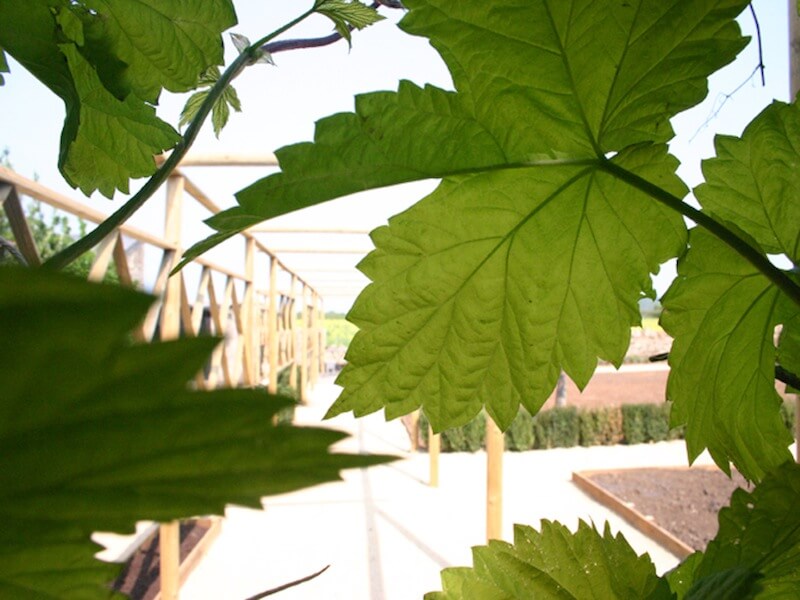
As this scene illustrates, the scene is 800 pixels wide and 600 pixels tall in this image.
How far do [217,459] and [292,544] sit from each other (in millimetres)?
4150

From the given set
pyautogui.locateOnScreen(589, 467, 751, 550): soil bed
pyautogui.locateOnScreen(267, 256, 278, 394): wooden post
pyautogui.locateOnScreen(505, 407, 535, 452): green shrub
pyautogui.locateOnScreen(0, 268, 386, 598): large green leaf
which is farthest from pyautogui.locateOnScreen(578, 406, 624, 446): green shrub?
pyautogui.locateOnScreen(0, 268, 386, 598): large green leaf

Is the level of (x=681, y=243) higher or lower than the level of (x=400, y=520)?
higher

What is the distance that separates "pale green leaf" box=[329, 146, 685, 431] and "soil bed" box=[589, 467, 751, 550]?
4346 mm

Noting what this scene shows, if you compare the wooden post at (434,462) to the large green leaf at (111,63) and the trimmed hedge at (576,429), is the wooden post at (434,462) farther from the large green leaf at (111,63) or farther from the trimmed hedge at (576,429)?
the large green leaf at (111,63)

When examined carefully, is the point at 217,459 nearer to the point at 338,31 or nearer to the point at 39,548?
the point at 39,548

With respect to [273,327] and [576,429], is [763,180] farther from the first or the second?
[576,429]

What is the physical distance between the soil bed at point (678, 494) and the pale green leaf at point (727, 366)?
14.1ft

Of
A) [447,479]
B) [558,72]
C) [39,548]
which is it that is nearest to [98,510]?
[39,548]

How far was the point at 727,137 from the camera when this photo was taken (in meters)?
0.26

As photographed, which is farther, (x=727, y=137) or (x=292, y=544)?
(x=292, y=544)

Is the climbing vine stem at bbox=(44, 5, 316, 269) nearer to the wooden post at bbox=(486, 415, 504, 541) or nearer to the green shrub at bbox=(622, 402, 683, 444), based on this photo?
the wooden post at bbox=(486, 415, 504, 541)

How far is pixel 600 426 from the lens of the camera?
683cm

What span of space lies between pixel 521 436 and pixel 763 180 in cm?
656

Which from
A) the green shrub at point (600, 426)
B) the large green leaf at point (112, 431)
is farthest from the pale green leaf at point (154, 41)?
the green shrub at point (600, 426)
